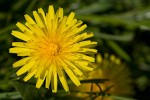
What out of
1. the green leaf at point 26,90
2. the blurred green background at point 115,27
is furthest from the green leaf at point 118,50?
the green leaf at point 26,90

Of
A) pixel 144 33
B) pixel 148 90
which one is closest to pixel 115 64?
pixel 148 90

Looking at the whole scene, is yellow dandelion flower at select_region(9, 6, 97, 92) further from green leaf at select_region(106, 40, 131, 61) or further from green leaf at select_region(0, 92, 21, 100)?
green leaf at select_region(106, 40, 131, 61)

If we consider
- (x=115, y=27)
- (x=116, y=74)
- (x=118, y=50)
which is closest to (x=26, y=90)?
(x=116, y=74)

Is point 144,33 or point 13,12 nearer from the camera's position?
point 13,12

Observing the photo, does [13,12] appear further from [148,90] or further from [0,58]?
[148,90]

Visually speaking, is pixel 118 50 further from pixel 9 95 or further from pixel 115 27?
pixel 9 95
